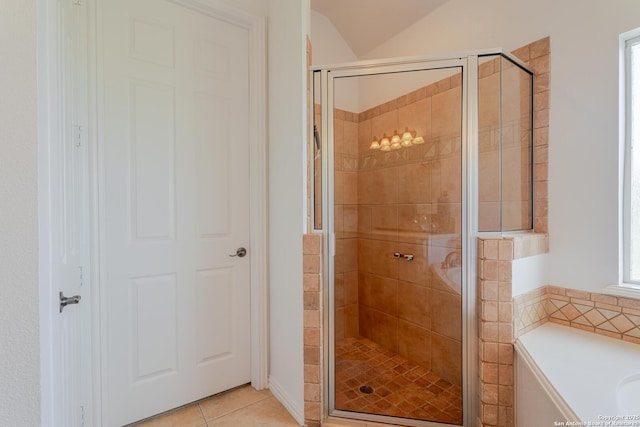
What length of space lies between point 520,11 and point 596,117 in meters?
0.79

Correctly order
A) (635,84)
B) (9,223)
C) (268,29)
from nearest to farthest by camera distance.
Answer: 1. (9,223)
2. (635,84)
3. (268,29)

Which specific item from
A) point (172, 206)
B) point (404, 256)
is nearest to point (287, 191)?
point (172, 206)

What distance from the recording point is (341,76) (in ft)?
5.29

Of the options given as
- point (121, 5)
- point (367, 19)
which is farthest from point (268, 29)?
point (367, 19)

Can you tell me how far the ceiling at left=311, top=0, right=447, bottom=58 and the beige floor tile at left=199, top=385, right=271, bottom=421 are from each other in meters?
2.87

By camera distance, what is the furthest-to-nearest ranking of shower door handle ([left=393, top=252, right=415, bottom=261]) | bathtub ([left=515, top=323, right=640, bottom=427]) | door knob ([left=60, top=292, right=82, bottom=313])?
shower door handle ([left=393, top=252, right=415, bottom=261]), door knob ([left=60, top=292, right=82, bottom=313]), bathtub ([left=515, top=323, right=640, bottom=427])

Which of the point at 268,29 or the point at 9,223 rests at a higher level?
the point at 268,29

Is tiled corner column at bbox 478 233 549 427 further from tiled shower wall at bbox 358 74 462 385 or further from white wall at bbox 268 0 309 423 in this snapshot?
white wall at bbox 268 0 309 423

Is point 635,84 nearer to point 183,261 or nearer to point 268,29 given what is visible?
point 268,29

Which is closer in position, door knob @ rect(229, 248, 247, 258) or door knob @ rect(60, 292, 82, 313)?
door knob @ rect(60, 292, 82, 313)

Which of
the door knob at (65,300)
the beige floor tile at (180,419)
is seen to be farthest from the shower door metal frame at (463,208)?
the door knob at (65,300)

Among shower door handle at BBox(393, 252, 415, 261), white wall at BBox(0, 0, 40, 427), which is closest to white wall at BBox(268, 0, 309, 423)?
shower door handle at BBox(393, 252, 415, 261)

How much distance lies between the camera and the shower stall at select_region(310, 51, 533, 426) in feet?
4.98

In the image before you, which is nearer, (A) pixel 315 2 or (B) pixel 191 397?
(B) pixel 191 397
